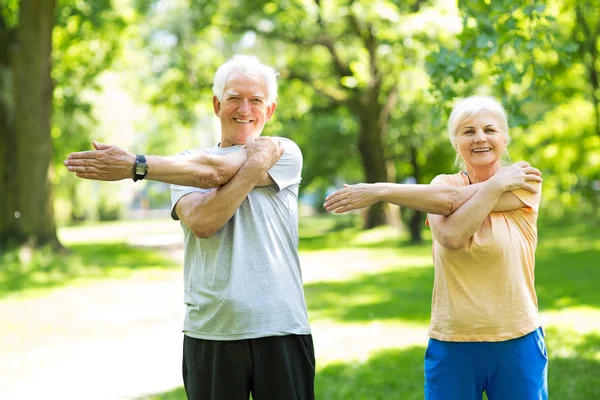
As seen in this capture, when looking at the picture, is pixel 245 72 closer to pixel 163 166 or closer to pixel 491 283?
pixel 163 166

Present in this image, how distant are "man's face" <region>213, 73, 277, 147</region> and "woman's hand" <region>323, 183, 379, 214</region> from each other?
1.70ft

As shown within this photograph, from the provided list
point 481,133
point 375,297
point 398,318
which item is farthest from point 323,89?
point 481,133

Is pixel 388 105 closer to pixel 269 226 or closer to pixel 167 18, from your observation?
pixel 167 18

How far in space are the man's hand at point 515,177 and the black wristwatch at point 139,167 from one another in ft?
4.44

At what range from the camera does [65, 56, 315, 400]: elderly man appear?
10.1 ft

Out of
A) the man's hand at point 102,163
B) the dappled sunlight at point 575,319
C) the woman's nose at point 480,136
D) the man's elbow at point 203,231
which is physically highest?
the woman's nose at point 480,136

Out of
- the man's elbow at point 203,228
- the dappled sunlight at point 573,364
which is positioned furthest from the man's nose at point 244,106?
the dappled sunlight at point 573,364

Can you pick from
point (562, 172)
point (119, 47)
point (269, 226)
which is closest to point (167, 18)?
point (119, 47)

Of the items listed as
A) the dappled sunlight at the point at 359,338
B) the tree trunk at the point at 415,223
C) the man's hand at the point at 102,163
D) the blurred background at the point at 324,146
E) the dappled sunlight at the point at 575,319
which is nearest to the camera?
the man's hand at the point at 102,163

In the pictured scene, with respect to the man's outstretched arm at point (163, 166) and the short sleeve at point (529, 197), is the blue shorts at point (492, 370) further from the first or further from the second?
the man's outstretched arm at point (163, 166)

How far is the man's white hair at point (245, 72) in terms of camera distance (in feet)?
11.0

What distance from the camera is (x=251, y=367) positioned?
316 centimetres

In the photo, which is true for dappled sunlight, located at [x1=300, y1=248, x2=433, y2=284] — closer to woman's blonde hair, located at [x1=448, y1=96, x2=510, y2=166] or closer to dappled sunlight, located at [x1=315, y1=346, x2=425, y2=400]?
dappled sunlight, located at [x1=315, y1=346, x2=425, y2=400]

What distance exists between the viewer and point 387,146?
26.7 meters
